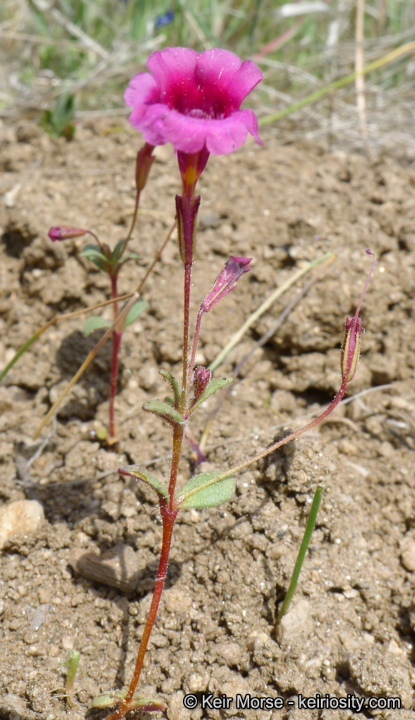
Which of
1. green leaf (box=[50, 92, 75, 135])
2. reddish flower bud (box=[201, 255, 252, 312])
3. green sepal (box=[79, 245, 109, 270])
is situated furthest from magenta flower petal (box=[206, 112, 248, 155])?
green leaf (box=[50, 92, 75, 135])

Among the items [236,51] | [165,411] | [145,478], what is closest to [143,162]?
[165,411]

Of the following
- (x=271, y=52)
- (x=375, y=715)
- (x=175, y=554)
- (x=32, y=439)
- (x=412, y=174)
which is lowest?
(x=375, y=715)

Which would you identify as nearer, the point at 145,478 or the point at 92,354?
the point at 145,478

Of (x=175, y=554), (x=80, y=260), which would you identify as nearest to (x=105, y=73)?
(x=80, y=260)

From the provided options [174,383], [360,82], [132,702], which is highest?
[360,82]

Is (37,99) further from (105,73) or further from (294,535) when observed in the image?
(294,535)

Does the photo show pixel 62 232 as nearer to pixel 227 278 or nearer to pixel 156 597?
pixel 227 278

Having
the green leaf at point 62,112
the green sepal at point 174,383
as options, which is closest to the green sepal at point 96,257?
the green sepal at point 174,383
